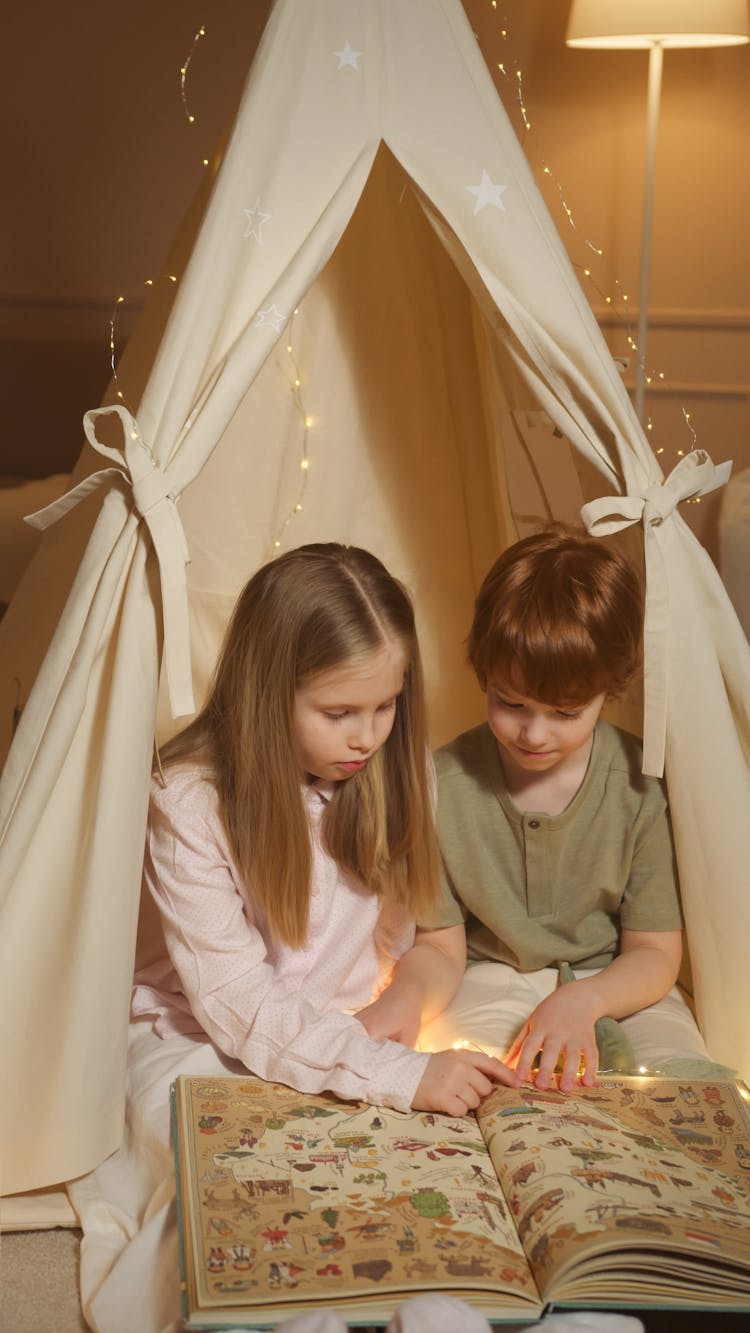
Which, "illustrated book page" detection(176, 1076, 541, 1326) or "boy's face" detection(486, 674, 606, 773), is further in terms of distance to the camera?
"boy's face" detection(486, 674, 606, 773)

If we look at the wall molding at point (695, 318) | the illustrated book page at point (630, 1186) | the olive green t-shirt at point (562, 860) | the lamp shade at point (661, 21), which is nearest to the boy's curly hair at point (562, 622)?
the olive green t-shirt at point (562, 860)

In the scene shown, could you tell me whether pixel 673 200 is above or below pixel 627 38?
below

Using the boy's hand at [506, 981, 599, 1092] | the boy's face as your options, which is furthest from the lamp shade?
the boy's hand at [506, 981, 599, 1092]

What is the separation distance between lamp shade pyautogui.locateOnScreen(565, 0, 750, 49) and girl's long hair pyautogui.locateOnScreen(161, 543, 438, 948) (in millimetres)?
2207

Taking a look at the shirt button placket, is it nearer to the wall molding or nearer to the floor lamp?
the floor lamp

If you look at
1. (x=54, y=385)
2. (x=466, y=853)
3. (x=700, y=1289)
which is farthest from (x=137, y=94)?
(x=700, y=1289)

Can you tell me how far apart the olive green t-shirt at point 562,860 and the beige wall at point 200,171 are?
6.93 ft

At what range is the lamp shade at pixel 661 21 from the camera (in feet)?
10.5

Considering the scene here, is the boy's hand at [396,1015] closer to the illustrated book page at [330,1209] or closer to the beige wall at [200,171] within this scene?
the illustrated book page at [330,1209]

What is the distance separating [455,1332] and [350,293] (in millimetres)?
1569

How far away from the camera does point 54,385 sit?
13.1 ft

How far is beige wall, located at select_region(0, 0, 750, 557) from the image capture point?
3.73 m

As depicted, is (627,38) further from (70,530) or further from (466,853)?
(466,853)

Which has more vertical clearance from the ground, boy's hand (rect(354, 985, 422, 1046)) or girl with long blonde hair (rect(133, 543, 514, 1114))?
girl with long blonde hair (rect(133, 543, 514, 1114))
